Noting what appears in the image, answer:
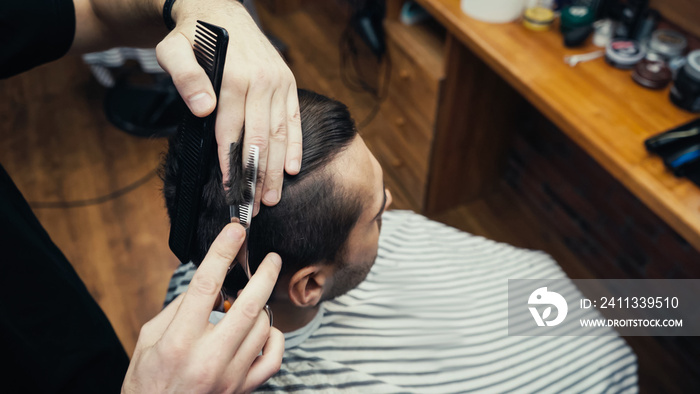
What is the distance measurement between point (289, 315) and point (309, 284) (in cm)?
11

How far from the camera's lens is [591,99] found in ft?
3.99

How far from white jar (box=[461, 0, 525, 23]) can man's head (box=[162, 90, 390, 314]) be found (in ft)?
2.65

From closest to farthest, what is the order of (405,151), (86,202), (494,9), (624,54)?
(624,54) → (494,9) → (405,151) → (86,202)

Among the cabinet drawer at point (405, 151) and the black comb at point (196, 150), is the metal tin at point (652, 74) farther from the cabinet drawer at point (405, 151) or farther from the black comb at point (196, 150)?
the black comb at point (196, 150)

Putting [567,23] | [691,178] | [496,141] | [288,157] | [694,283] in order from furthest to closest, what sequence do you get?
[496,141] → [694,283] → [567,23] → [691,178] → [288,157]

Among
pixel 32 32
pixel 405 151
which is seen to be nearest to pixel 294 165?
pixel 32 32

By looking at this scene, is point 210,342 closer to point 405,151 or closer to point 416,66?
point 416,66

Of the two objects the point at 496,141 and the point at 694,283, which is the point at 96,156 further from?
the point at 694,283

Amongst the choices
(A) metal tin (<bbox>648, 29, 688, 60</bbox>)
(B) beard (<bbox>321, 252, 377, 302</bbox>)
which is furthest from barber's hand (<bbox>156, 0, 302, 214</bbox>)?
(A) metal tin (<bbox>648, 29, 688, 60</bbox>)

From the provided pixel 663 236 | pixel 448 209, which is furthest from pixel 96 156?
pixel 663 236

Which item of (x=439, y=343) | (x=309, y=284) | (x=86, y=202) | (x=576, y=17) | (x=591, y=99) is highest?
(x=576, y=17)

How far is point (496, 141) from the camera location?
2.00 meters

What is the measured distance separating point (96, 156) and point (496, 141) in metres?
1.94

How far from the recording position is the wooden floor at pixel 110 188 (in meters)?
1.93
